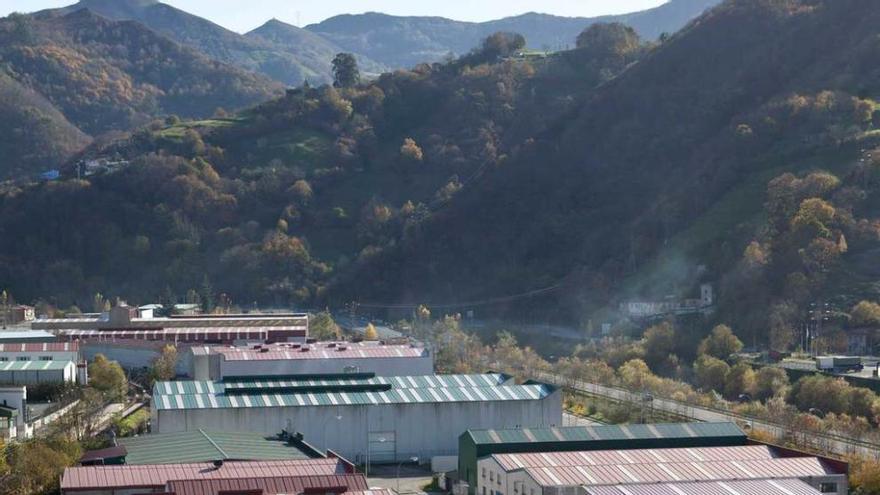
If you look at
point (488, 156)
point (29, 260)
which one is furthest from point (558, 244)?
point (29, 260)

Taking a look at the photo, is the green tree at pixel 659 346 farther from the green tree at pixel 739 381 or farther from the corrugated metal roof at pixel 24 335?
the corrugated metal roof at pixel 24 335

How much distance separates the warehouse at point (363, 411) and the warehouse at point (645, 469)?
8.23 meters

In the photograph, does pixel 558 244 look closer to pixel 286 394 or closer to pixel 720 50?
pixel 720 50

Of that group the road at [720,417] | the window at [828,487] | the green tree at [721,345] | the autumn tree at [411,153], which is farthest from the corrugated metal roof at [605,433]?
the autumn tree at [411,153]

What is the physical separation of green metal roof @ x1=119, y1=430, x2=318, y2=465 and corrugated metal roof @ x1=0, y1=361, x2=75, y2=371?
56.8 feet

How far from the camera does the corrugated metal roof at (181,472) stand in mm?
37438

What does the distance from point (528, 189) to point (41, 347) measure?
166 feet

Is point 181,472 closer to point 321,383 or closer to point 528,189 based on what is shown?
point 321,383

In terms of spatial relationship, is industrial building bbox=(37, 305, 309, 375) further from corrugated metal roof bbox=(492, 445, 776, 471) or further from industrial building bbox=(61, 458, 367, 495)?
industrial building bbox=(61, 458, 367, 495)

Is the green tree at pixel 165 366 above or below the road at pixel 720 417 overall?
above

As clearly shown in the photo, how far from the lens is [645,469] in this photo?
134 feet

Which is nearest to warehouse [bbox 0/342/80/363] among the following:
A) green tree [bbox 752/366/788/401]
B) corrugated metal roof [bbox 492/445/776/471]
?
green tree [bbox 752/366/788/401]

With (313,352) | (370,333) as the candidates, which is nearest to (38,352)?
(313,352)

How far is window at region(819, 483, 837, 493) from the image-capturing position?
134 feet
